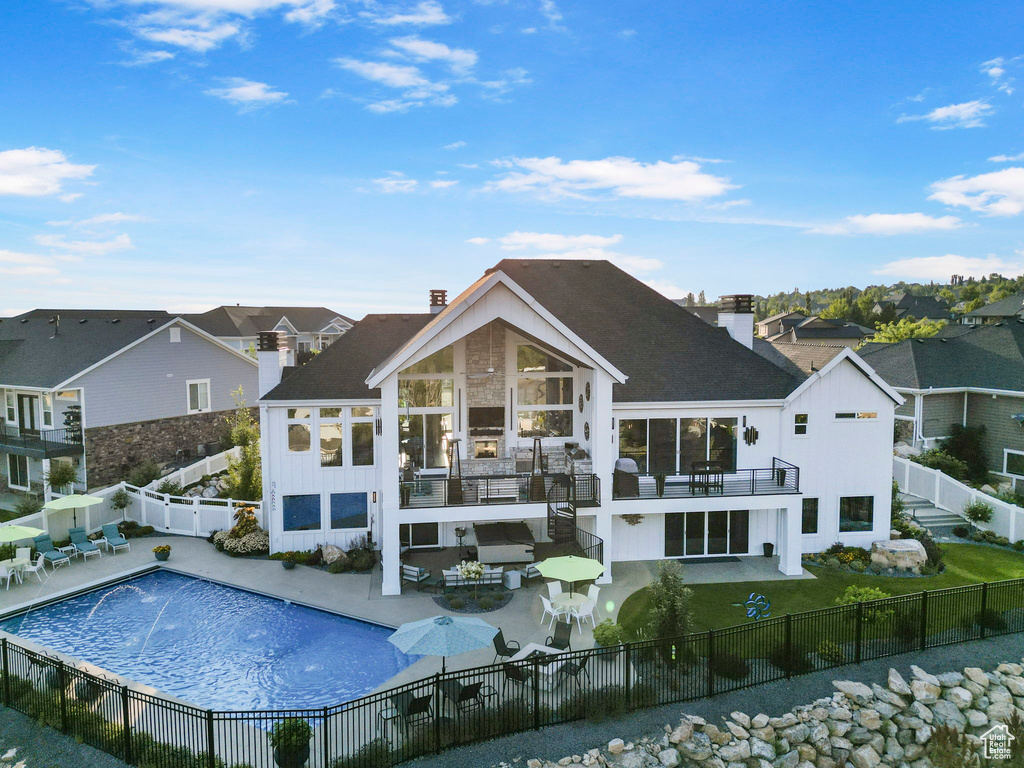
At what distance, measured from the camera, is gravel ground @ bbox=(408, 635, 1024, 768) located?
10.8 meters

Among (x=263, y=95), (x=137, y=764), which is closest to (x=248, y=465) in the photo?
(x=263, y=95)

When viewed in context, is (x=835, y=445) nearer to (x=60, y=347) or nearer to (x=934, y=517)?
(x=934, y=517)

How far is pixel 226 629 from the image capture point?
1584 cm

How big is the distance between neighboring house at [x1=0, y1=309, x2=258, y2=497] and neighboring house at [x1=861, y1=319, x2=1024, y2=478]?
110 feet

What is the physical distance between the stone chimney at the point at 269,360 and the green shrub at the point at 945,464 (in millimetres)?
24896

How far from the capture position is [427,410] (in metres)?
20.3

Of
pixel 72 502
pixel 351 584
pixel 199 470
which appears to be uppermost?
pixel 72 502

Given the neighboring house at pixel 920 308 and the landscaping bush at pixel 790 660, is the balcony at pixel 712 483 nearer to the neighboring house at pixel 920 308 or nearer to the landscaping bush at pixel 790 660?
the landscaping bush at pixel 790 660

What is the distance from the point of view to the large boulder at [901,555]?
61.4ft

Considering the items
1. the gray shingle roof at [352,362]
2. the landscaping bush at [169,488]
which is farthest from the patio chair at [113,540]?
the gray shingle roof at [352,362]

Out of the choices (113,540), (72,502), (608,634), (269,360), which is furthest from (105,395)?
(608,634)

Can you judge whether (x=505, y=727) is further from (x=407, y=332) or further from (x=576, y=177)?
(x=576, y=177)

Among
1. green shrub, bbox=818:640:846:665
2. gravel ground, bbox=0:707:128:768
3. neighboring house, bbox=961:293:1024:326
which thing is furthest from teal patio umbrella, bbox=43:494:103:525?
neighboring house, bbox=961:293:1024:326

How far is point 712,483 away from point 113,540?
19.8m
